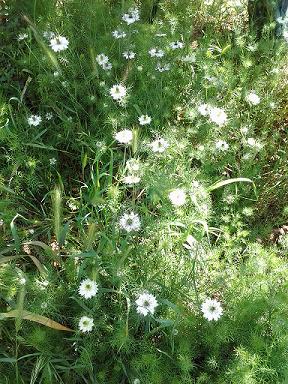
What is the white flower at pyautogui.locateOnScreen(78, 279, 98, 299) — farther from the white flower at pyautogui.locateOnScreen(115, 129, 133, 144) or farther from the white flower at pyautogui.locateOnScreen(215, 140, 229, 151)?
the white flower at pyautogui.locateOnScreen(215, 140, 229, 151)

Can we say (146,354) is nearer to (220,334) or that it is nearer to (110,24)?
(220,334)

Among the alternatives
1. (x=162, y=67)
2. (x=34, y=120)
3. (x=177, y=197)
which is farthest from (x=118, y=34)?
(x=177, y=197)

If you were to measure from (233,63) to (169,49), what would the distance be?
0.45 meters

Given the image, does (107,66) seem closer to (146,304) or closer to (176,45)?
(176,45)

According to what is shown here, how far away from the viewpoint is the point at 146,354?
2.05 metres

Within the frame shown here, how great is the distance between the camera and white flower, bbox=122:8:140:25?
9.51 ft

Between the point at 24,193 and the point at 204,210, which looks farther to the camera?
the point at 24,193

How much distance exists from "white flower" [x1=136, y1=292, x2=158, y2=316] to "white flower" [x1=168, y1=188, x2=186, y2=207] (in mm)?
455

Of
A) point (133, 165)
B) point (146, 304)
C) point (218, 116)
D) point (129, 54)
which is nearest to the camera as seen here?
point (146, 304)

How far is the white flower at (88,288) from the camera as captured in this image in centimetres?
205

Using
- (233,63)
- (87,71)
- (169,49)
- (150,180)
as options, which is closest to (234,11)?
(233,63)

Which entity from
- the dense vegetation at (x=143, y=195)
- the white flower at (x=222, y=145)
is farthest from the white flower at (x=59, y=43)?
the white flower at (x=222, y=145)

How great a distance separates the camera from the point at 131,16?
295 centimetres

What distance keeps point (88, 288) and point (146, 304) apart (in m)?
0.27
